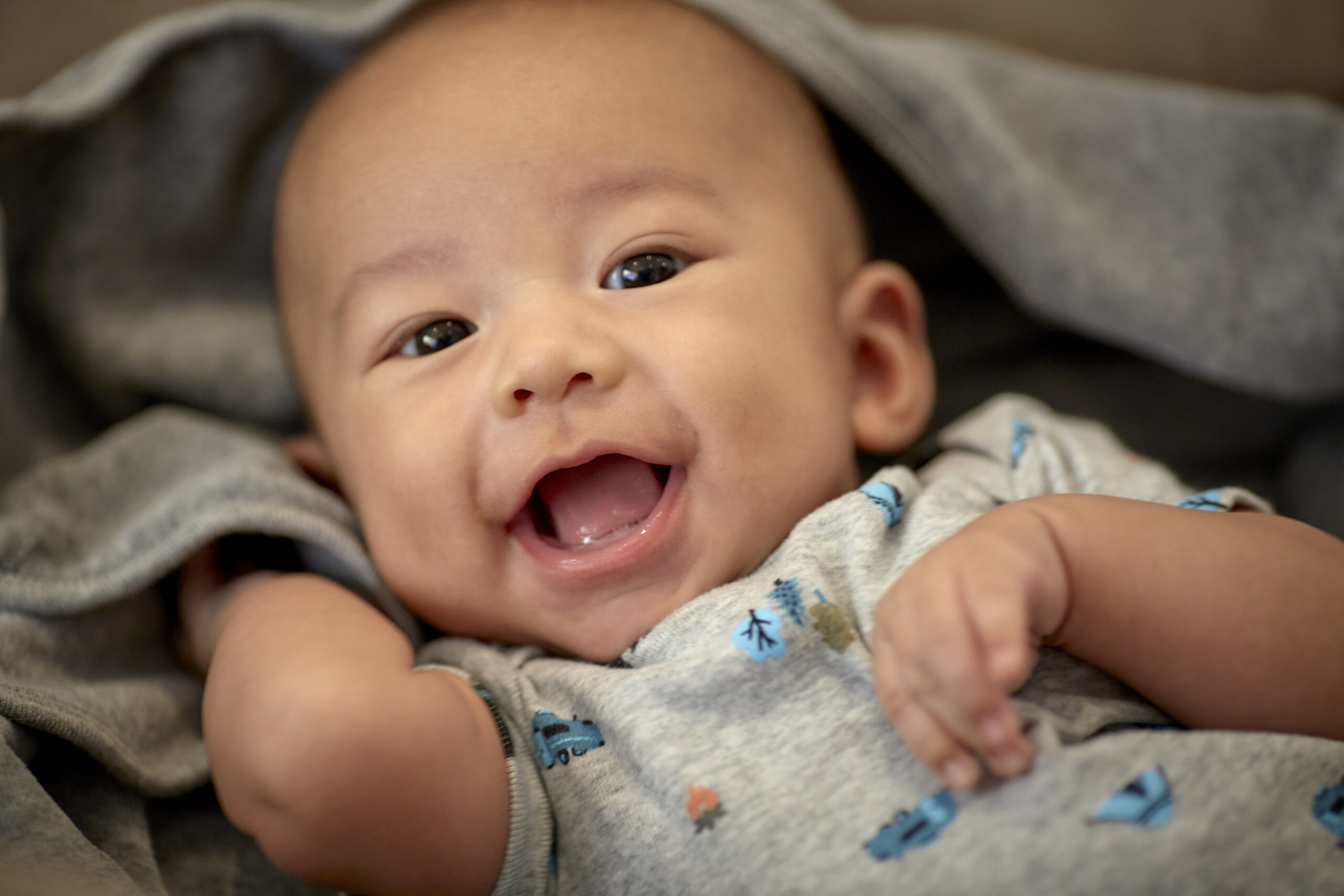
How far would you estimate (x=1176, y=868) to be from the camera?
750 millimetres

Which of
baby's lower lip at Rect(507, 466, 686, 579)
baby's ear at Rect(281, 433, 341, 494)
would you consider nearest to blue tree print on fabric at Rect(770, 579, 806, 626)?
baby's lower lip at Rect(507, 466, 686, 579)

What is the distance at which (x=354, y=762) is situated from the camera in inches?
32.2

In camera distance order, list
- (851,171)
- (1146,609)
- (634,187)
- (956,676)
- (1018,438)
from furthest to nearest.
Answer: (851,171) → (1018,438) → (634,187) → (1146,609) → (956,676)

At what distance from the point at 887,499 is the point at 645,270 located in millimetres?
332

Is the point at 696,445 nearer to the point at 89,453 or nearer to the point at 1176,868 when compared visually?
the point at 1176,868

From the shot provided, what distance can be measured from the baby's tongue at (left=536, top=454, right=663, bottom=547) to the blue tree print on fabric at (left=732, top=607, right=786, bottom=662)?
17cm

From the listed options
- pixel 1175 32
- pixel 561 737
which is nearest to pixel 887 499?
pixel 561 737

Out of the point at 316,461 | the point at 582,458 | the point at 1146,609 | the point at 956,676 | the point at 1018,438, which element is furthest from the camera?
Result: the point at 316,461

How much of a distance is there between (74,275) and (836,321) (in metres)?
1.01

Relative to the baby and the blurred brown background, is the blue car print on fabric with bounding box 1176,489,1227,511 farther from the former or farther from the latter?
the blurred brown background

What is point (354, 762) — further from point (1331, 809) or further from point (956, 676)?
point (1331, 809)

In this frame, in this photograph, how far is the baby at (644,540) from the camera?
830 mm

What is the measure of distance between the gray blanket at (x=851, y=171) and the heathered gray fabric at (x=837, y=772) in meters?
0.33

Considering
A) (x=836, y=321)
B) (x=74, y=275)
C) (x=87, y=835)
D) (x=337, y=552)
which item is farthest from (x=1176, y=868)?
(x=74, y=275)
